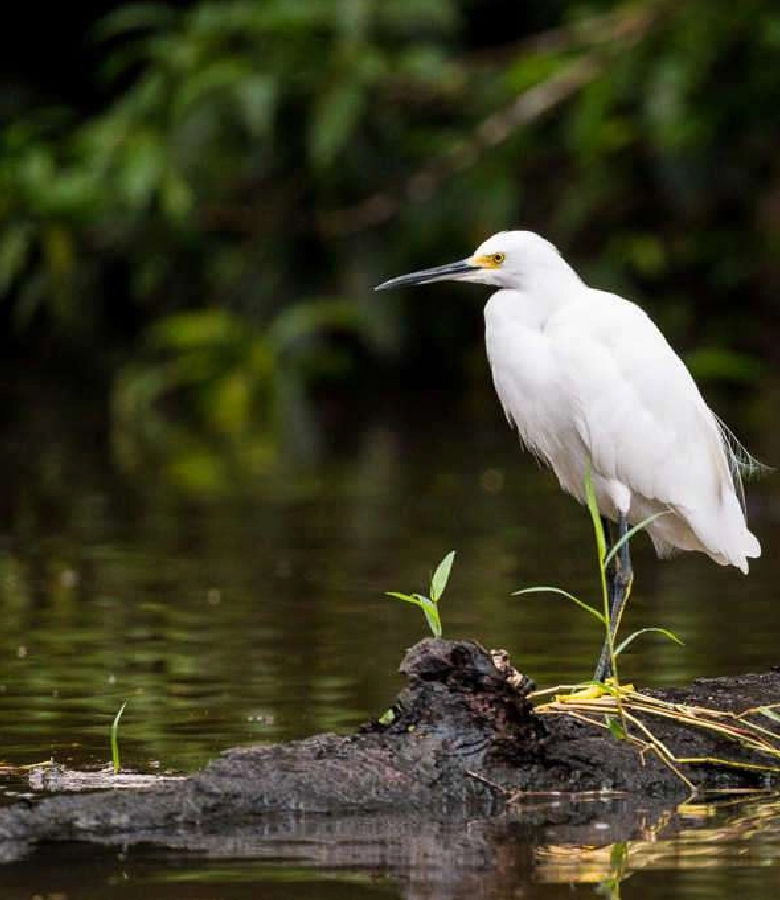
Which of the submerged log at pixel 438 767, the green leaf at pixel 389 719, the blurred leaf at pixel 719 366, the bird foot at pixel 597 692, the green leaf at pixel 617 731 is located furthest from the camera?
the blurred leaf at pixel 719 366

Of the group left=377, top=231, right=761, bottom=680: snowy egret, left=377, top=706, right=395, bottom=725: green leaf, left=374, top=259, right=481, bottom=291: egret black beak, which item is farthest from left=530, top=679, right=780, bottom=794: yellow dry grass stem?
left=374, top=259, right=481, bottom=291: egret black beak

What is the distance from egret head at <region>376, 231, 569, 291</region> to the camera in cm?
610

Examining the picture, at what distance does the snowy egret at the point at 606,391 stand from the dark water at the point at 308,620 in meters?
0.52

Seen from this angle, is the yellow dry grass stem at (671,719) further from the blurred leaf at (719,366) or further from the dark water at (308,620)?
the blurred leaf at (719,366)

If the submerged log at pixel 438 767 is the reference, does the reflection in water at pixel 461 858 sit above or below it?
below

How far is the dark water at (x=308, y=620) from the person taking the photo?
3998 millimetres

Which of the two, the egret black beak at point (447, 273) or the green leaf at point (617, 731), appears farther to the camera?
the egret black beak at point (447, 273)

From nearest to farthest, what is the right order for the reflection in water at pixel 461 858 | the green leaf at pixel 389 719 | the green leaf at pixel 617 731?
1. the reflection in water at pixel 461 858
2. the green leaf at pixel 389 719
3. the green leaf at pixel 617 731

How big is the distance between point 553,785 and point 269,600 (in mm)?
3717

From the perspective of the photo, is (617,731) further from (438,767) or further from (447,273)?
(447,273)

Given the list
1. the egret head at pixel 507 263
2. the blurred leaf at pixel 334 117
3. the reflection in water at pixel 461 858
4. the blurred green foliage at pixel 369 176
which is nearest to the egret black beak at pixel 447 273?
the egret head at pixel 507 263

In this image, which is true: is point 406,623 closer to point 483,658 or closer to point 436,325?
point 483,658

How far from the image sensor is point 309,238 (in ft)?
63.2

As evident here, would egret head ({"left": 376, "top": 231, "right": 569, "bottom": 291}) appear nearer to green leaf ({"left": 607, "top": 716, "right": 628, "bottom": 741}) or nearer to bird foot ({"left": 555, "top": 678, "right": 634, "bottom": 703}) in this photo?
bird foot ({"left": 555, "top": 678, "right": 634, "bottom": 703})
